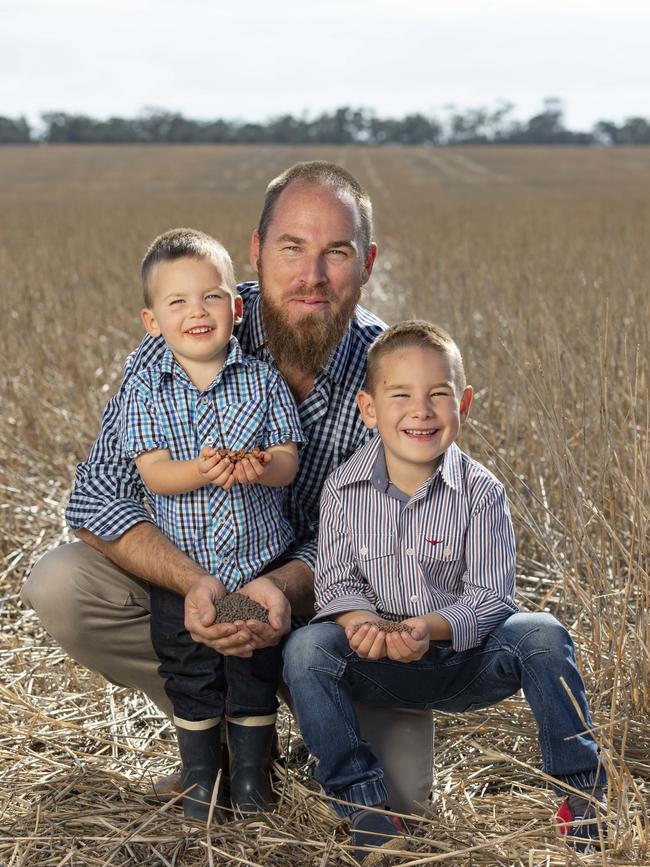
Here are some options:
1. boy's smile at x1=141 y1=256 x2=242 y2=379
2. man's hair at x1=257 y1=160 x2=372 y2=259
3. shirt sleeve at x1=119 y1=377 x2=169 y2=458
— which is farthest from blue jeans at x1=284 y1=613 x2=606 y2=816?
man's hair at x1=257 y1=160 x2=372 y2=259

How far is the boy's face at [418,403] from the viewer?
2510 mm

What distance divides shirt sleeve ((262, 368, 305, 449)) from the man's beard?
0.21 metres

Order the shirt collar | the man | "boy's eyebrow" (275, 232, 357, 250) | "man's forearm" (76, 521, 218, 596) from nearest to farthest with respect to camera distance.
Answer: the shirt collar
"man's forearm" (76, 521, 218, 596)
the man
"boy's eyebrow" (275, 232, 357, 250)

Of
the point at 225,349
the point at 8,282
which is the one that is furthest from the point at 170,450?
the point at 8,282

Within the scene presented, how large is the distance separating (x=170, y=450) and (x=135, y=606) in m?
0.46

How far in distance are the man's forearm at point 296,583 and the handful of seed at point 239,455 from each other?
32cm

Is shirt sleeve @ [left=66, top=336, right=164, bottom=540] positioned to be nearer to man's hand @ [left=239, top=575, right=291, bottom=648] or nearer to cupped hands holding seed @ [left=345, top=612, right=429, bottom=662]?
man's hand @ [left=239, top=575, right=291, bottom=648]

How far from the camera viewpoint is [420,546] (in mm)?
2570

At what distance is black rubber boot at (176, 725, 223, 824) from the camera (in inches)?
104

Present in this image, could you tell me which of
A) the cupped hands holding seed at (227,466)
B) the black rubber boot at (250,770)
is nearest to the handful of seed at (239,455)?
the cupped hands holding seed at (227,466)

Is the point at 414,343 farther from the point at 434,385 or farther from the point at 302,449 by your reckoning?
the point at 302,449

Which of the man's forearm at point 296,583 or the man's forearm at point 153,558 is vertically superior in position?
the man's forearm at point 153,558

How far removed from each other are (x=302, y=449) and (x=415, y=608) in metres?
0.67

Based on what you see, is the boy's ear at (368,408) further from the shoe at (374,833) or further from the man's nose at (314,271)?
the shoe at (374,833)
